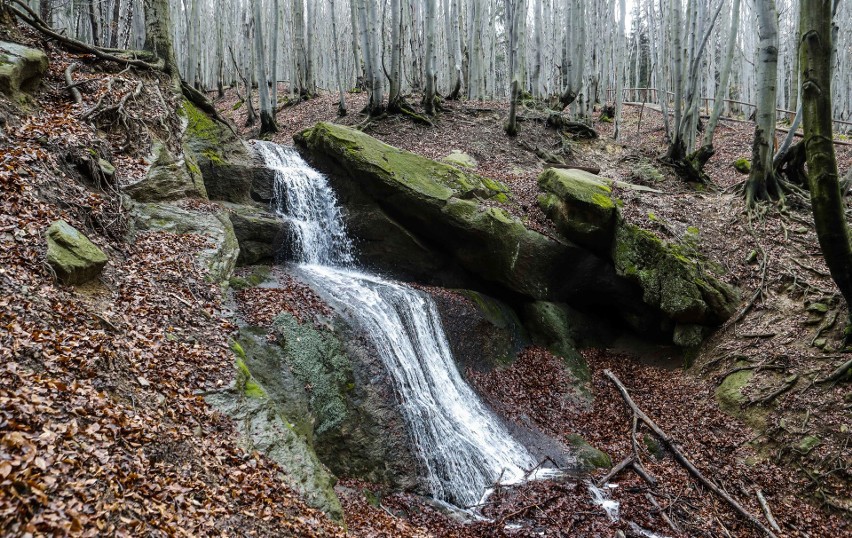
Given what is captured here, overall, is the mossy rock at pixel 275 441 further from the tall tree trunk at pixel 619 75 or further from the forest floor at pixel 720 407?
the tall tree trunk at pixel 619 75

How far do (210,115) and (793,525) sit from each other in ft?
45.4

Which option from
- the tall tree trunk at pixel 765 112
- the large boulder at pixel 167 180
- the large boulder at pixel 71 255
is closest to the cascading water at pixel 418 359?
the large boulder at pixel 167 180

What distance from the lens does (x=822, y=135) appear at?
652 centimetres

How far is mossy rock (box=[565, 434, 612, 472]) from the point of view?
861 cm

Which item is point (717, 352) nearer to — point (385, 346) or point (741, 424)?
point (741, 424)

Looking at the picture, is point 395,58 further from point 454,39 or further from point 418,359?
point 418,359

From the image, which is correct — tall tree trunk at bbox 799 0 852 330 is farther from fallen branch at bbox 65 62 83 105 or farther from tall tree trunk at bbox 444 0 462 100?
tall tree trunk at bbox 444 0 462 100

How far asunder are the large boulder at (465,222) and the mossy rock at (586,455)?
4.02m

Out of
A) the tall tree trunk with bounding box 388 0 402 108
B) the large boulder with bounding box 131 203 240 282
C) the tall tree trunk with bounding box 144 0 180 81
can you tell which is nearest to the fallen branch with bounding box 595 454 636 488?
the large boulder with bounding box 131 203 240 282

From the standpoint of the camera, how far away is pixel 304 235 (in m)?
11.4

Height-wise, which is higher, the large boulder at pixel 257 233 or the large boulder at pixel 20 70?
the large boulder at pixel 20 70

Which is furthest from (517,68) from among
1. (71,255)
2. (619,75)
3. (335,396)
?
(71,255)

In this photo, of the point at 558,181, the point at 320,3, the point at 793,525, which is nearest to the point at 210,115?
the point at 558,181

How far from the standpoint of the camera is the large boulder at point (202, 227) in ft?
24.9
